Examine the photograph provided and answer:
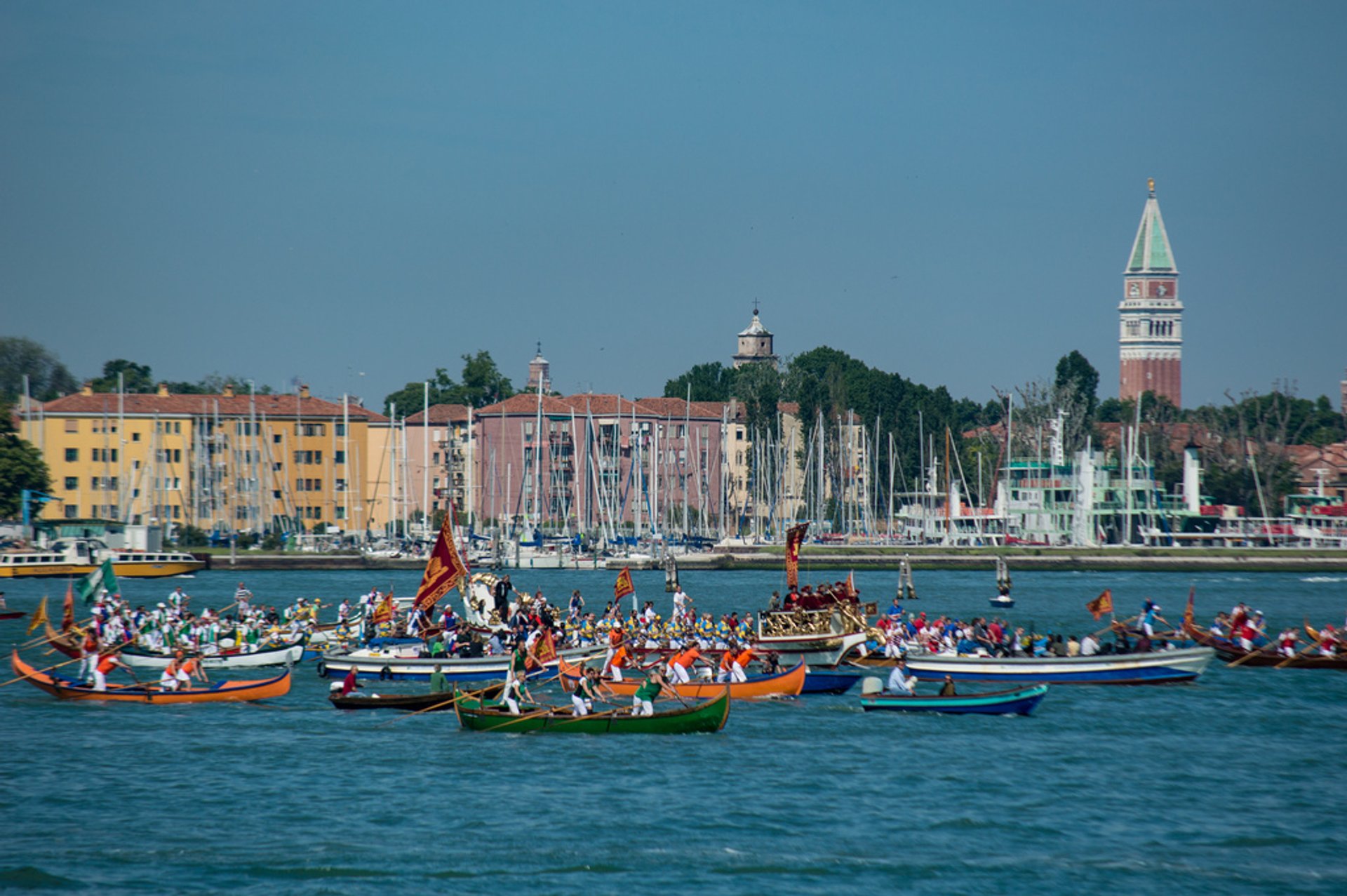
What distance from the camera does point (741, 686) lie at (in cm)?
3972

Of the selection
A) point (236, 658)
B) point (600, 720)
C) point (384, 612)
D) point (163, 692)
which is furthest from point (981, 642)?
point (163, 692)

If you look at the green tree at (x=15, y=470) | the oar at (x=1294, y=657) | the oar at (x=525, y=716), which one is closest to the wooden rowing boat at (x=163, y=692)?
the oar at (x=525, y=716)

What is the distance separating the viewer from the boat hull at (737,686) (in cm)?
3725

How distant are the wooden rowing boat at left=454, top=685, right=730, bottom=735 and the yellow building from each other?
274ft

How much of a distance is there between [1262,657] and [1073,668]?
32.6 ft

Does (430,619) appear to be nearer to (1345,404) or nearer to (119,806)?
(119,806)

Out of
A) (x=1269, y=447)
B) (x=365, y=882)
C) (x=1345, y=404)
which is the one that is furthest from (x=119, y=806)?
(x=1345, y=404)

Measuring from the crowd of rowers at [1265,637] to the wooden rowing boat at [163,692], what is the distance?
31121mm

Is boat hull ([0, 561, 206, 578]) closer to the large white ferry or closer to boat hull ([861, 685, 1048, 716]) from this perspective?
the large white ferry

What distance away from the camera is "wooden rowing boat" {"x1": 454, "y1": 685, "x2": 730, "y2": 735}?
34.7 metres

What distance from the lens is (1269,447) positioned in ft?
456

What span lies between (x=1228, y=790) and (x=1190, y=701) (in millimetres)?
11633

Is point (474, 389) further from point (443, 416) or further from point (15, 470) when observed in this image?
point (15, 470)

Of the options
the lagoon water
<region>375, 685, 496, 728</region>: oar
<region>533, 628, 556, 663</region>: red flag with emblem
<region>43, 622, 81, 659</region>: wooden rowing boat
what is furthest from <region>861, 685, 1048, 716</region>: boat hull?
<region>43, 622, 81, 659</region>: wooden rowing boat
